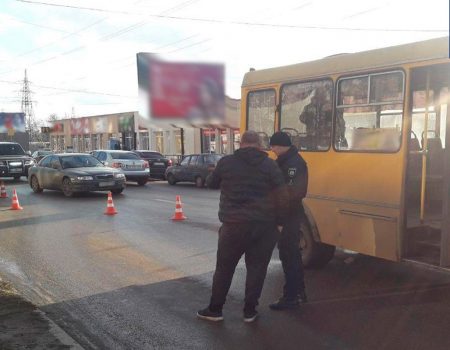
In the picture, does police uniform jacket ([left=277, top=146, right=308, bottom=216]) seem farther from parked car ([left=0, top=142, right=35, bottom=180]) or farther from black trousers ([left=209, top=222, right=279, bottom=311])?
parked car ([left=0, top=142, right=35, bottom=180])

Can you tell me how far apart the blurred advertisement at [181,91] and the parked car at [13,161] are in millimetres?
12752

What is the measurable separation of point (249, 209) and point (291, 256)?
37.7 inches

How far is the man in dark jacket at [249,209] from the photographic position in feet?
15.6

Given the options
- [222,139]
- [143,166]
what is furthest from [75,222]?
[222,139]

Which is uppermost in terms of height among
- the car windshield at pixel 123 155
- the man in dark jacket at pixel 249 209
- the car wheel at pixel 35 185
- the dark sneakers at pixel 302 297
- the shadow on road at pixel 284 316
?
the man in dark jacket at pixel 249 209

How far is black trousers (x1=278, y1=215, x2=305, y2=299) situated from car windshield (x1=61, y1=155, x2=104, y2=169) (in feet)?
44.9

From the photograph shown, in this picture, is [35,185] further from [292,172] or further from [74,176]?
[292,172]

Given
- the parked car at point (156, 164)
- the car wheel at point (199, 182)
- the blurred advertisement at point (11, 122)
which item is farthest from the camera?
the blurred advertisement at point (11, 122)

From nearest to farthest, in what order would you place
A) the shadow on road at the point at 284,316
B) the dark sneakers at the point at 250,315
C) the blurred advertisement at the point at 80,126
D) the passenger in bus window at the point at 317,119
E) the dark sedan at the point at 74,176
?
the shadow on road at the point at 284,316 → the dark sneakers at the point at 250,315 → the passenger in bus window at the point at 317,119 → the dark sedan at the point at 74,176 → the blurred advertisement at the point at 80,126


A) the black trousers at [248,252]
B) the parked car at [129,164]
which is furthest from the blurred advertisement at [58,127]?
the black trousers at [248,252]

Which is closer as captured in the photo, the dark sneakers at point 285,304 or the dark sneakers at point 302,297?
the dark sneakers at point 285,304

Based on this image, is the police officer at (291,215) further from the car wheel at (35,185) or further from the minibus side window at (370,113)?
the car wheel at (35,185)

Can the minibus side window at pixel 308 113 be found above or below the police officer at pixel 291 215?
above

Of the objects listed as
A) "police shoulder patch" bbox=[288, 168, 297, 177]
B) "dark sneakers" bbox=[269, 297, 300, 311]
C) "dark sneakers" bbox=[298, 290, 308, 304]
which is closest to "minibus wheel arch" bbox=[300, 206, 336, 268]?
"dark sneakers" bbox=[298, 290, 308, 304]
